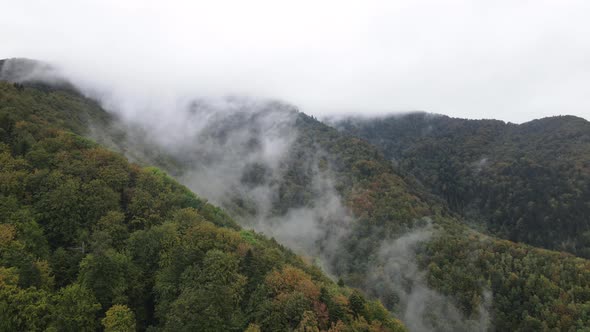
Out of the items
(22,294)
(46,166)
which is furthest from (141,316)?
(46,166)

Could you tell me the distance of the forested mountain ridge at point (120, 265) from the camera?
53562mm

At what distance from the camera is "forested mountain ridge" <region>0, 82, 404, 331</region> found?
53562mm

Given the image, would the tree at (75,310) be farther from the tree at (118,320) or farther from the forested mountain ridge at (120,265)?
the tree at (118,320)

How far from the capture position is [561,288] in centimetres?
10856

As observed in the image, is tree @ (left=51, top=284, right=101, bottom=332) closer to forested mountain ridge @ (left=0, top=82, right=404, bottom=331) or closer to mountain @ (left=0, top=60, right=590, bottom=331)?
forested mountain ridge @ (left=0, top=82, right=404, bottom=331)

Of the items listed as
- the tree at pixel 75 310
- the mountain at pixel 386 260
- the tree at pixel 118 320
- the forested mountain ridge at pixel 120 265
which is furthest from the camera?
the mountain at pixel 386 260

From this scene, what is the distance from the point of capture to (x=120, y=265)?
62.2 m

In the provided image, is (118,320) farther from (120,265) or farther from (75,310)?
(120,265)

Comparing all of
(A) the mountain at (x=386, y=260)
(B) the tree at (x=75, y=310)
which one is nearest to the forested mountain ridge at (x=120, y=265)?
(B) the tree at (x=75, y=310)

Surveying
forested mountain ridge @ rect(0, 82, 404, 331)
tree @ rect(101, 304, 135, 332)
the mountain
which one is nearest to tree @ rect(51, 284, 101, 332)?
forested mountain ridge @ rect(0, 82, 404, 331)

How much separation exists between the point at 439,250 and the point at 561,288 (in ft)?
128

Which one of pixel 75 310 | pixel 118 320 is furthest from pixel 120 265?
pixel 118 320

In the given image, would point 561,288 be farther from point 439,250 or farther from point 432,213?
point 432,213

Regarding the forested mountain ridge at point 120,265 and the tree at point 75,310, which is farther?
the forested mountain ridge at point 120,265
